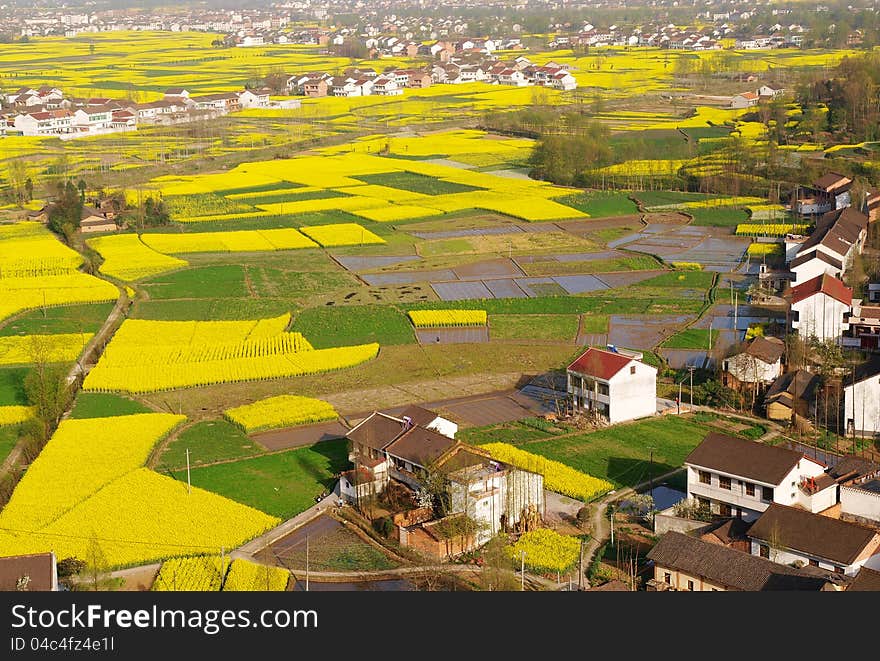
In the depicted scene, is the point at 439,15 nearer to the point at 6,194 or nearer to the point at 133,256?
the point at 6,194

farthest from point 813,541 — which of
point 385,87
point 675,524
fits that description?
point 385,87

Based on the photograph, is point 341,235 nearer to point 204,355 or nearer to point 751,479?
point 204,355

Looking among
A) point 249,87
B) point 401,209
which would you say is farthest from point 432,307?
point 249,87

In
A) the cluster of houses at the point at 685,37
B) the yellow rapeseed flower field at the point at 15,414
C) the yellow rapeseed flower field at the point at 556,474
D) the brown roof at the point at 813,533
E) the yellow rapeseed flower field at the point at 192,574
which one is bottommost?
the yellow rapeseed flower field at the point at 556,474

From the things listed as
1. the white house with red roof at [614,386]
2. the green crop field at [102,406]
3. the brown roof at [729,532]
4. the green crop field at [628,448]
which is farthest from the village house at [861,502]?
the green crop field at [102,406]

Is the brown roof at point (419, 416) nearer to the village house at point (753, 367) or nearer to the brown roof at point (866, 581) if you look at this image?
the village house at point (753, 367)

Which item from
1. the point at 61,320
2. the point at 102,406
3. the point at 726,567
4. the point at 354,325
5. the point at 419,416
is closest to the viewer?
the point at 726,567
